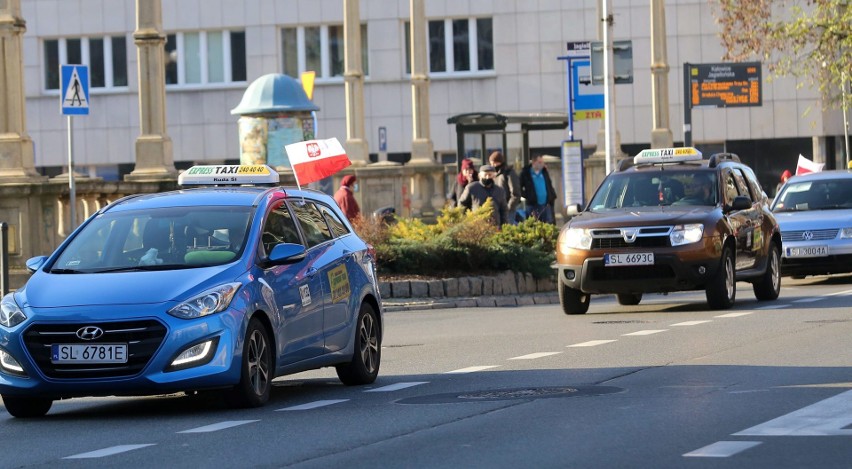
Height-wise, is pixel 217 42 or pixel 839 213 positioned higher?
pixel 217 42

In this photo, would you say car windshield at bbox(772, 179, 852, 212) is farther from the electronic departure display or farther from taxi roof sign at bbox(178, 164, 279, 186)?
the electronic departure display

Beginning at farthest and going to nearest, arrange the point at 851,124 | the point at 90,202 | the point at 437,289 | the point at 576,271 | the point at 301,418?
the point at 851,124
the point at 90,202
the point at 437,289
the point at 576,271
the point at 301,418

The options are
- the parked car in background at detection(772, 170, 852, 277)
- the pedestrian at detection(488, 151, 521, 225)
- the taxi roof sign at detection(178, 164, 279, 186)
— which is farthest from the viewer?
the pedestrian at detection(488, 151, 521, 225)

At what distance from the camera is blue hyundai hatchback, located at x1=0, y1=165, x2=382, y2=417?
11.5 m

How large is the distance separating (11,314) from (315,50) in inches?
1996

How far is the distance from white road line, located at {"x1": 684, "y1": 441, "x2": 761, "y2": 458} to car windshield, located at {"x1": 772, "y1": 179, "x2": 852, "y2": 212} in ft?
61.4

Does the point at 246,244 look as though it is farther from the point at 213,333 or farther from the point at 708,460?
the point at 708,460

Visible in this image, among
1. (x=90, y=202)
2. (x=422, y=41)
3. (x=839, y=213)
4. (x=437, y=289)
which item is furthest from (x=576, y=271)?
(x=422, y=41)

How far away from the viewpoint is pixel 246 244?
1242cm

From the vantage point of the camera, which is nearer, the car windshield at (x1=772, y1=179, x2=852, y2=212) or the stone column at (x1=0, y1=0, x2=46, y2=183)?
the car windshield at (x1=772, y1=179, x2=852, y2=212)

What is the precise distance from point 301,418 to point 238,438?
3.54 feet

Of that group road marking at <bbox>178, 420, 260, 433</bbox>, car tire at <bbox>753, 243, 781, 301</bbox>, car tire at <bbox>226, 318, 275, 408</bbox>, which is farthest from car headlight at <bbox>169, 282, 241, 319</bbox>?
car tire at <bbox>753, 243, 781, 301</bbox>

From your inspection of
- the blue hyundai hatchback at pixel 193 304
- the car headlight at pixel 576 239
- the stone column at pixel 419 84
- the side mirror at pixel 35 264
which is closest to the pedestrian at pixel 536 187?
the stone column at pixel 419 84

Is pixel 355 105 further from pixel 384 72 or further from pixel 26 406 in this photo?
pixel 26 406
